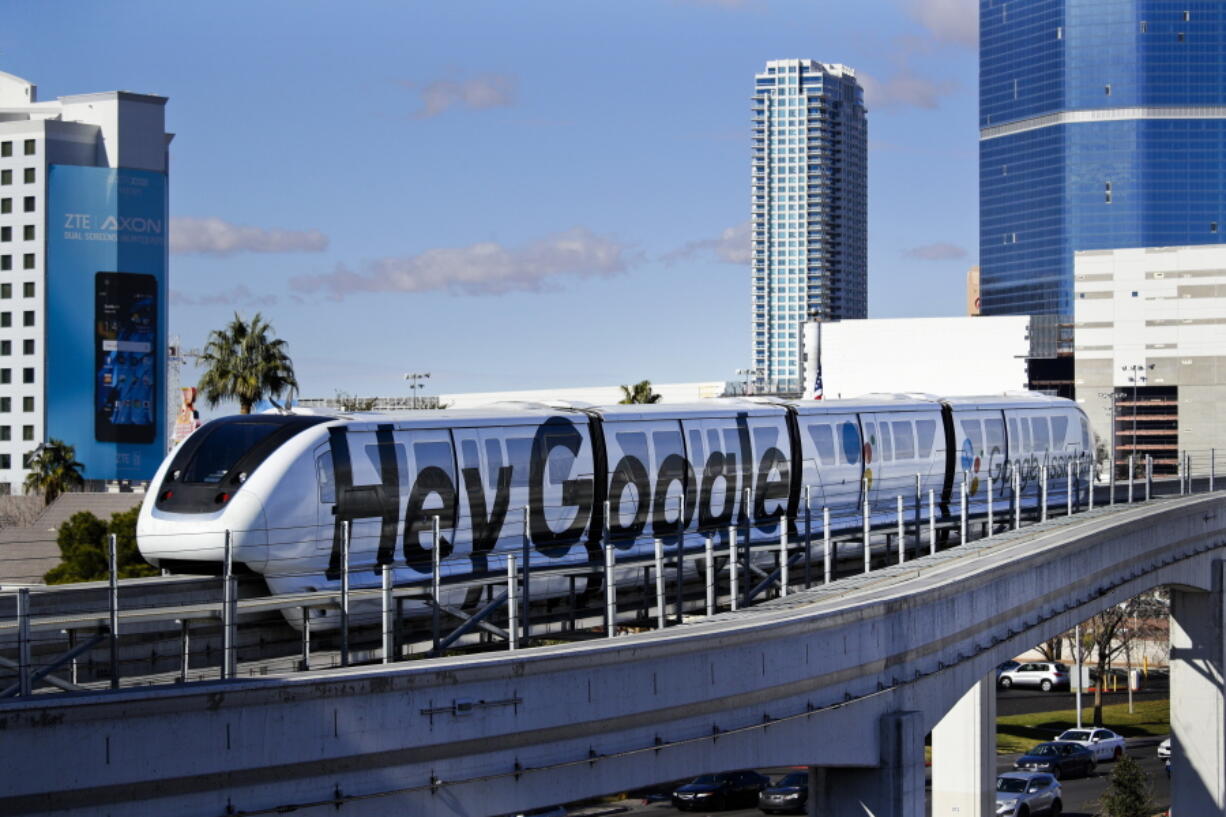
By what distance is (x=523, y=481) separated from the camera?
26438mm

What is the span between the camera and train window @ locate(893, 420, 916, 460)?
37969 millimetres

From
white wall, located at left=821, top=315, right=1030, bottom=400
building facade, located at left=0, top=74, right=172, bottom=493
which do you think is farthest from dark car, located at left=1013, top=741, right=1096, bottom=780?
building facade, located at left=0, top=74, right=172, bottom=493

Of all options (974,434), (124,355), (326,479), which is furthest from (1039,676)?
(124,355)

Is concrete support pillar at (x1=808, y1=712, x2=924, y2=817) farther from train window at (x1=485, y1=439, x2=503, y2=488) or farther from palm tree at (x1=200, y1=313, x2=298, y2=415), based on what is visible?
palm tree at (x1=200, y1=313, x2=298, y2=415)

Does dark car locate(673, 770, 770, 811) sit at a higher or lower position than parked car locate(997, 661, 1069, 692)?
higher

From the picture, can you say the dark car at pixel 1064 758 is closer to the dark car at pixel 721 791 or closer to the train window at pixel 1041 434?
the dark car at pixel 721 791

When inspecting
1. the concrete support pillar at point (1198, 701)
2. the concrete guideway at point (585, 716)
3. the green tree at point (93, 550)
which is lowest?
the concrete support pillar at point (1198, 701)

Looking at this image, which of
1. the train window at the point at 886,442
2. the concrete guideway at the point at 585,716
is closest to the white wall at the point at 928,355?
the train window at the point at 886,442

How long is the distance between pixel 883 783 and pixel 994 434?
20439mm

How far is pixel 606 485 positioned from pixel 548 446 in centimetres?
170

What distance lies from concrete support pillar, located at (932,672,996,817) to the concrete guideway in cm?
238

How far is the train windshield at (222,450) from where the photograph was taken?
73.6 feet

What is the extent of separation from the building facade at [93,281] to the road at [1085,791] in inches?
3563

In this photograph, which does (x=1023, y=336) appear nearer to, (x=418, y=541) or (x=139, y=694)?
(x=418, y=541)
